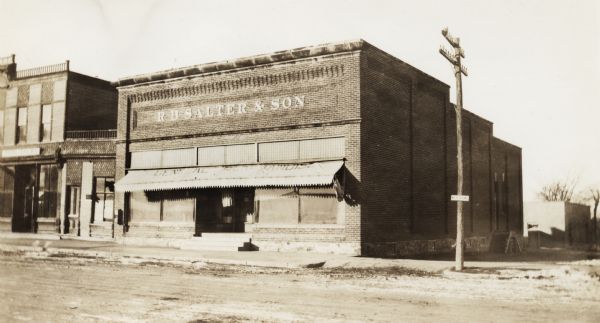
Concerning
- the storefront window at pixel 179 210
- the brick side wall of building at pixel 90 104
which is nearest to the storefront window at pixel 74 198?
the brick side wall of building at pixel 90 104

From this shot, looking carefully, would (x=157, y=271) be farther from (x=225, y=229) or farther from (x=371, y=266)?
(x=225, y=229)

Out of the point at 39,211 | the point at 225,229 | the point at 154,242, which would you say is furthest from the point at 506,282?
the point at 39,211

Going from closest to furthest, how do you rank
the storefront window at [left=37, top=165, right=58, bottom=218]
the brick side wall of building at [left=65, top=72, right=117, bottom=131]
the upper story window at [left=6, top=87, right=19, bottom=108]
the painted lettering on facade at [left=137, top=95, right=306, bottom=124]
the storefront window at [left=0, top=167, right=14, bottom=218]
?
the painted lettering on facade at [left=137, top=95, right=306, bottom=124]
the storefront window at [left=37, top=165, right=58, bottom=218]
the brick side wall of building at [left=65, top=72, right=117, bottom=131]
the storefront window at [left=0, top=167, right=14, bottom=218]
the upper story window at [left=6, top=87, right=19, bottom=108]

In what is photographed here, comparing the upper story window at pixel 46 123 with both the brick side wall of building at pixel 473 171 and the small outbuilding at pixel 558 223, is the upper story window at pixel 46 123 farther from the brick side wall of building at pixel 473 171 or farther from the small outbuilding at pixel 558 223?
the small outbuilding at pixel 558 223

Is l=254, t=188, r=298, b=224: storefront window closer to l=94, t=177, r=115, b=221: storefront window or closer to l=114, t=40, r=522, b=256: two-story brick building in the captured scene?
l=114, t=40, r=522, b=256: two-story brick building

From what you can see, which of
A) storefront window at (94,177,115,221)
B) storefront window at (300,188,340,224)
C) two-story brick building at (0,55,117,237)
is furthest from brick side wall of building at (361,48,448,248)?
two-story brick building at (0,55,117,237)

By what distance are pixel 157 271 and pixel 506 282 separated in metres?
9.21

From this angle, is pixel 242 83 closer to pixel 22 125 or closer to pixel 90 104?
pixel 90 104

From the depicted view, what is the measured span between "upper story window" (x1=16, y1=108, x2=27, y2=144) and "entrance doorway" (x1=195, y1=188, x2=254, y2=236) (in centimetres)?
1473

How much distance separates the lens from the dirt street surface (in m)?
8.49

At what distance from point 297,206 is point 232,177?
2966 mm

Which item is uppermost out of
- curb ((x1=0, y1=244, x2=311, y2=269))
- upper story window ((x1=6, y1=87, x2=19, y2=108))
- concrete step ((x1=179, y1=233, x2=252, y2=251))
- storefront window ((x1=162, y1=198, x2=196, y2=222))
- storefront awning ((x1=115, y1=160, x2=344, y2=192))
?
upper story window ((x1=6, y1=87, x2=19, y2=108))

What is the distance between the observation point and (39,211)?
29734 millimetres

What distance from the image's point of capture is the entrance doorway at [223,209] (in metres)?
22.2
